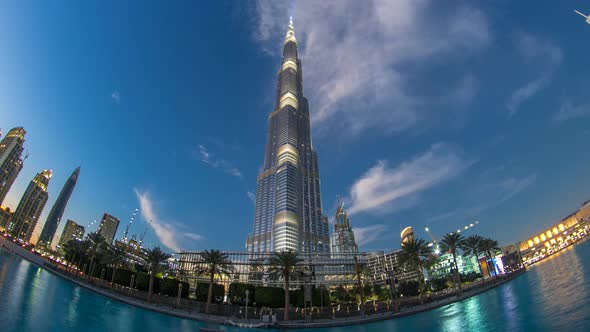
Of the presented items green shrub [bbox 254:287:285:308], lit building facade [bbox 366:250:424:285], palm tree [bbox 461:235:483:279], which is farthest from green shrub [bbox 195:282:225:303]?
palm tree [bbox 461:235:483:279]

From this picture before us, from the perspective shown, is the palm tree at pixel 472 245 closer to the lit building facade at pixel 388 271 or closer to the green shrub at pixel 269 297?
the lit building facade at pixel 388 271

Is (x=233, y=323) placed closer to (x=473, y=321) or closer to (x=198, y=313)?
(x=198, y=313)

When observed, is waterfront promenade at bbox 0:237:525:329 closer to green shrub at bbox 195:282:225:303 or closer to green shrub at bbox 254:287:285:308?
green shrub at bbox 195:282:225:303

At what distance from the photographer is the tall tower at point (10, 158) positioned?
178 meters

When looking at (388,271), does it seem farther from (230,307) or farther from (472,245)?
(230,307)

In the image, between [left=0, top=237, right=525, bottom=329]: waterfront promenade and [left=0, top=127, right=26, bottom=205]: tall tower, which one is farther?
[left=0, top=127, right=26, bottom=205]: tall tower

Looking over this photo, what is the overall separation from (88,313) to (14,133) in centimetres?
22634

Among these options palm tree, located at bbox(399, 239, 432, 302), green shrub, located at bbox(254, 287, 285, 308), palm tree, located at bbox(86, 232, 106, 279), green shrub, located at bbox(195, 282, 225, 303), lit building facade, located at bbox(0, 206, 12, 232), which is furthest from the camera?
lit building facade, located at bbox(0, 206, 12, 232)

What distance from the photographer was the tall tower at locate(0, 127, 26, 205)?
584 ft

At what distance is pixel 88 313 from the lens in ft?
120

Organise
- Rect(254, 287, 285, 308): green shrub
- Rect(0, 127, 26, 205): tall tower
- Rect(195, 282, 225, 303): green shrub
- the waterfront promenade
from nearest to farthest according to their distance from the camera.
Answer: the waterfront promenade → Rect(254, 287, 285, 308): green shrub → Rect(195, 282, 225, 303): green shrub → Rect(0, 127, 26, 205): tall tower

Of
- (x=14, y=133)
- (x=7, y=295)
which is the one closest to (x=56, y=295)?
(x=7, y=295)

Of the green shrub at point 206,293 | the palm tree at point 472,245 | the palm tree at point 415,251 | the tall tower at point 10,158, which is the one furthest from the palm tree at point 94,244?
the tall tower at point 10,158

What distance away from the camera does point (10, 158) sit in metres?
182
